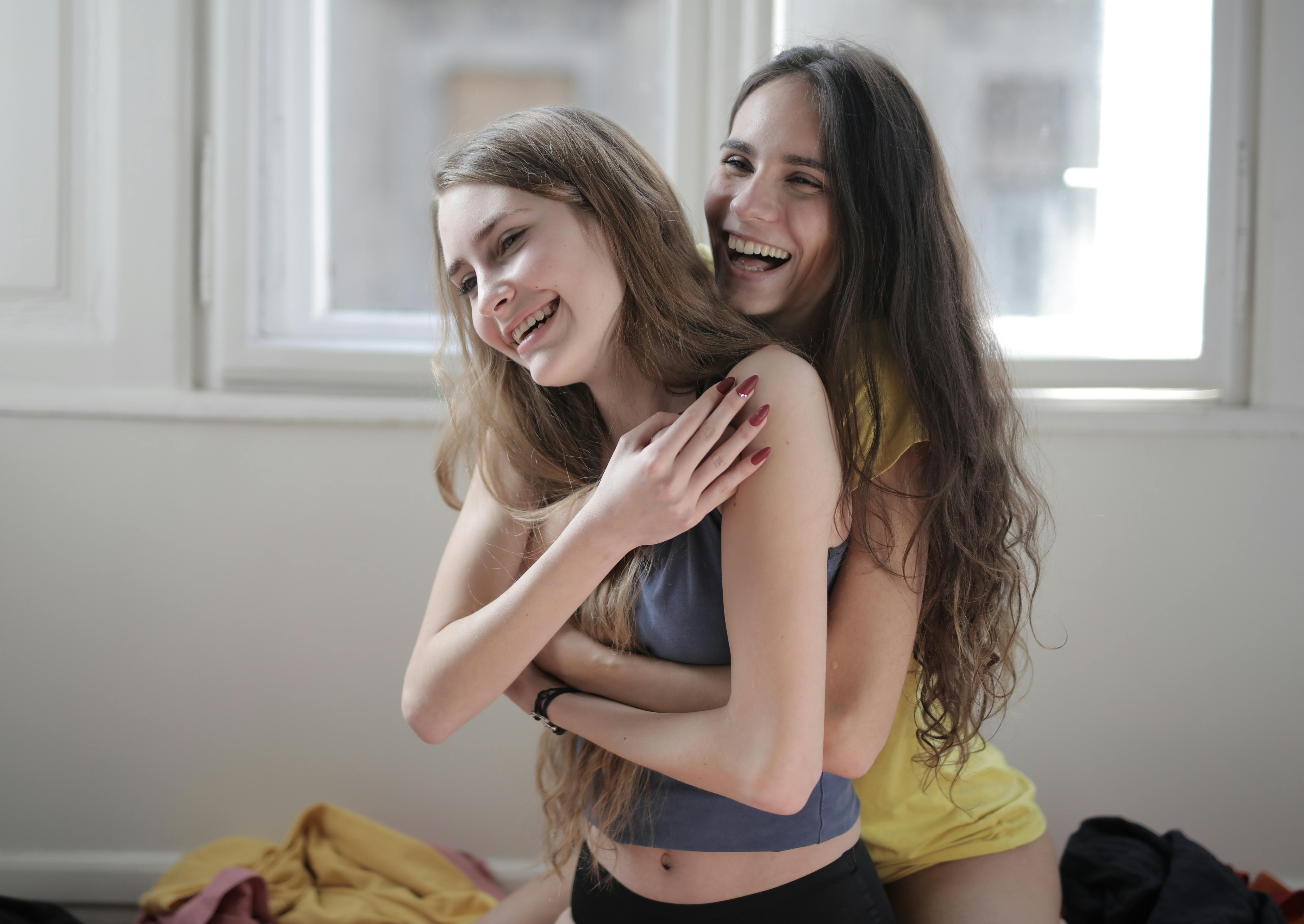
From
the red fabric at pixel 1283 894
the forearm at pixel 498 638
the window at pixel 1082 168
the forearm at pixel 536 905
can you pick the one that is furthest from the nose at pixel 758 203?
the red fabric at pixel 1283 894

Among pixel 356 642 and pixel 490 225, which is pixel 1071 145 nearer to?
pixel 490 225

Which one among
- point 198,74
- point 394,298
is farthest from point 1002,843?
point 198,74

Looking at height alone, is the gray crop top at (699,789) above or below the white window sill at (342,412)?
below

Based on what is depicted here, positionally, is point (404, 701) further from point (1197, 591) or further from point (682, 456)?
point (1197, 591)

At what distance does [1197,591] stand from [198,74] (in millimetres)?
2422

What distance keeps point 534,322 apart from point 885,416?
0.42 m

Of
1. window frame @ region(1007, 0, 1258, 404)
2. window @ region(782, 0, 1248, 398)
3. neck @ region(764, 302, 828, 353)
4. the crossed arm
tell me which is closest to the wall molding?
the crossed arm

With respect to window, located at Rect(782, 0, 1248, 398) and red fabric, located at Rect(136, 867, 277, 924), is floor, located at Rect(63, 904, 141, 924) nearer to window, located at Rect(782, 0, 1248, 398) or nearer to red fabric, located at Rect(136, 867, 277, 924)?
red fabric, located at Rect(136, 867, 277, 924)

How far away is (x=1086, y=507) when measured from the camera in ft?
6.45

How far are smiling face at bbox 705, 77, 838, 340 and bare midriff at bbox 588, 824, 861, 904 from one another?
630 millimetres

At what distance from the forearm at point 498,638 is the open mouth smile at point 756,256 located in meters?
0.43

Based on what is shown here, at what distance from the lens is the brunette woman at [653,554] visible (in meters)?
0.93

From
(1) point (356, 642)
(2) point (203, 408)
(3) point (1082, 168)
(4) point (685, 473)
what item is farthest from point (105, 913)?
(3) point (1082, 168)

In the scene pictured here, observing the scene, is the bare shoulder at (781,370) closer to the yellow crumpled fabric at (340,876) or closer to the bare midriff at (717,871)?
the bare midriff at (717,871)
